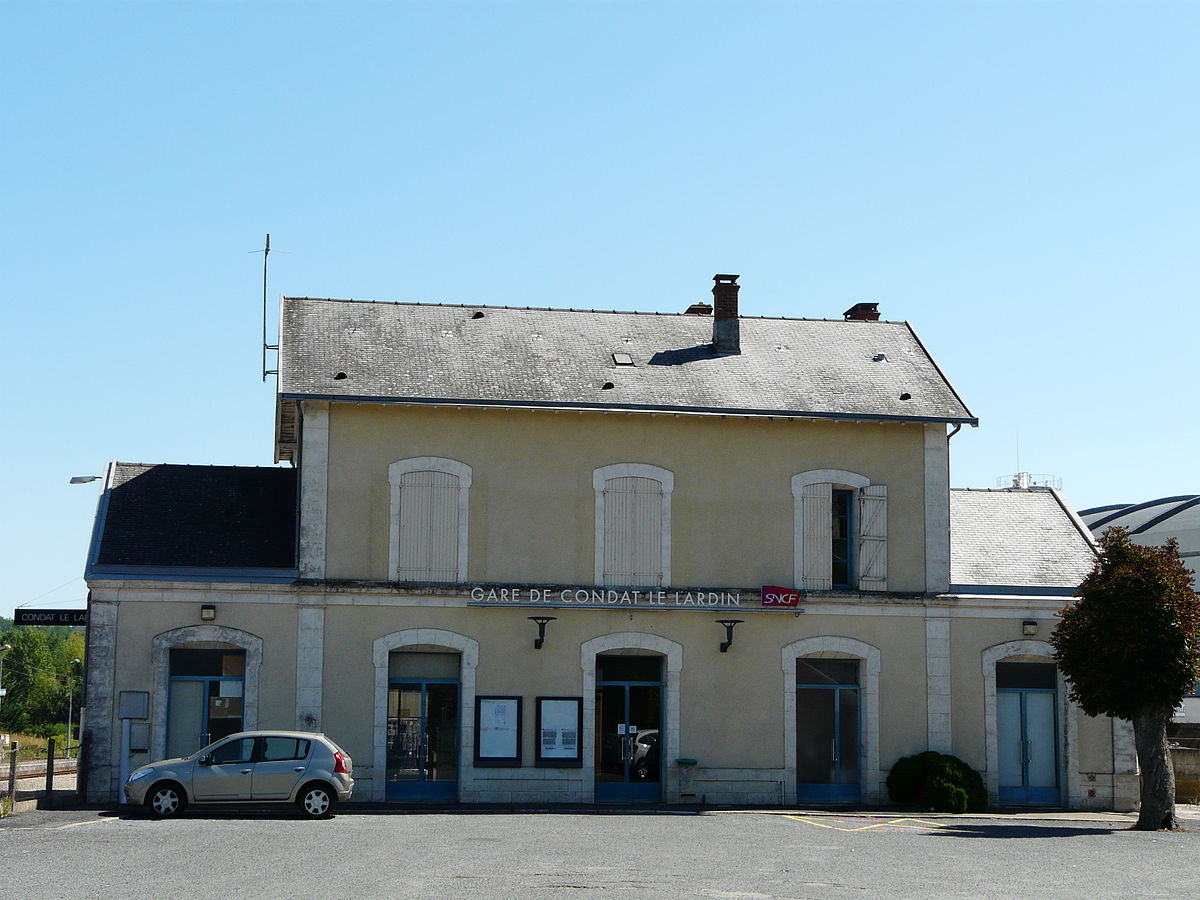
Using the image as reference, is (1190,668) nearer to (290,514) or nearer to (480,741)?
(480,741)

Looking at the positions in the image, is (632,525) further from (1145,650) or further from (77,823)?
(77,823)

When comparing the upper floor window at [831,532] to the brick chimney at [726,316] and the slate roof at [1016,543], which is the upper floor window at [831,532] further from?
the brick chimney at [726,316]

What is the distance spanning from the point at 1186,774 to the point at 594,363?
14843mm

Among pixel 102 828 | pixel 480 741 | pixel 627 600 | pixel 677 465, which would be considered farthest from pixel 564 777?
pixel 102 828

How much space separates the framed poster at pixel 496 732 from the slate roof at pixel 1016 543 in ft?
25.9

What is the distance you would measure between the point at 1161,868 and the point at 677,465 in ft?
33.9

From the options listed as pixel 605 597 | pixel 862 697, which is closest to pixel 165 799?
pixel 605 597

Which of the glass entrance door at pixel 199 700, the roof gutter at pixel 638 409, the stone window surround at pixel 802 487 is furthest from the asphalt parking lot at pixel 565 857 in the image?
the roof gutter at pixel 638 409

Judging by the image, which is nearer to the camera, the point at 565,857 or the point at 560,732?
the point at 565,857

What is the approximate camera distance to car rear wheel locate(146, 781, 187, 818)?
59.3ft

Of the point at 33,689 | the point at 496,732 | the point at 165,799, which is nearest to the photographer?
the point at 165,799

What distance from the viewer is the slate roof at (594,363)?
75.0ft

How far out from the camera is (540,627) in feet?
73.5

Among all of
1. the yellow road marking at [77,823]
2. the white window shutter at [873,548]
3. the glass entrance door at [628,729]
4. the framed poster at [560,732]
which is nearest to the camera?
the yellow road marking at [77,823]
